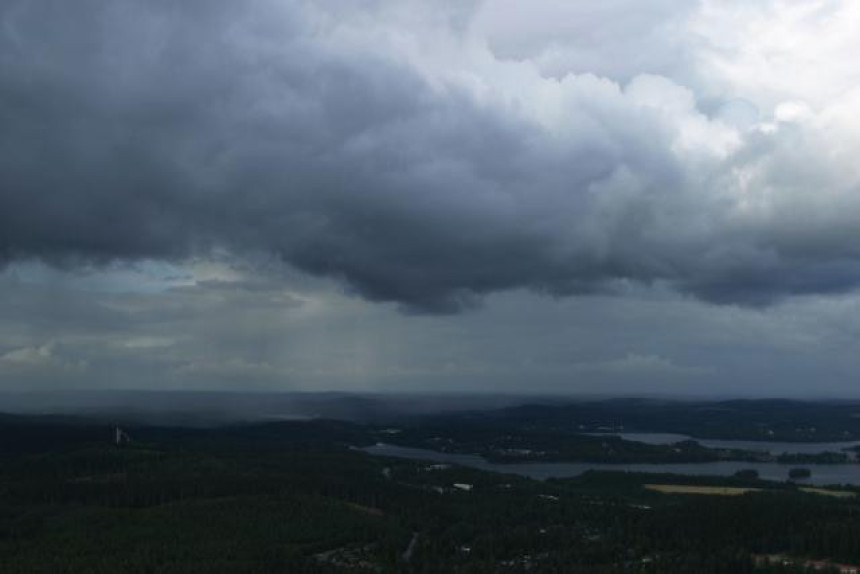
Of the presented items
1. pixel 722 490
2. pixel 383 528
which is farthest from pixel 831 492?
pixel 383 528

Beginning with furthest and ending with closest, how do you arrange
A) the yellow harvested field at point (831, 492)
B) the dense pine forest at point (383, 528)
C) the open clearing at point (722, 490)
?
the open clearing at point (722, 490), the yellow harvested field at point (831, 492), the dense pine forest at point (383, 528)

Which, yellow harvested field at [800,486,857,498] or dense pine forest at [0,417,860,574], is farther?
yellow harvested field at [800,486,857,498]

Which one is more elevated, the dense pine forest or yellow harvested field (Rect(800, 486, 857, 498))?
the dense pine forest

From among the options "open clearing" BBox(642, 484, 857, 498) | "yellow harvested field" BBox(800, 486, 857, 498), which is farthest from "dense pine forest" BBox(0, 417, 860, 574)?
"open clearing" BBox(642, 484, 857, 498)

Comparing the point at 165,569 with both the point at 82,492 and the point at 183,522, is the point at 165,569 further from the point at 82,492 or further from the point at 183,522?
the point at 82,492

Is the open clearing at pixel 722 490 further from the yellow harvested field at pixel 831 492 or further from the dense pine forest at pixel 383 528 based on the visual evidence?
the dense pine forest at pixel 383 528

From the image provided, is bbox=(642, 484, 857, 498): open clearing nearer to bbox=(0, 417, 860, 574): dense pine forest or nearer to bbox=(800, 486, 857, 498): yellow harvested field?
bbox=(800, 486, 857, 498): yellow harvested field

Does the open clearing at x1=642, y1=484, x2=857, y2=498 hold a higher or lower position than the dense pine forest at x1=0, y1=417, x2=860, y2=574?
lower

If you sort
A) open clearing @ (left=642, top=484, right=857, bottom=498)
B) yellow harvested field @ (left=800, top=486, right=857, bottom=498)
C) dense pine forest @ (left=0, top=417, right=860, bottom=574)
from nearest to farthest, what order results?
dense pine forest @ (left=0, top=417, right=860, bottom=574) < yellow harvested field @ (left=800, top=486, right=857, bottom=498) < open clearing @ (left=642, top=484, right=857, bottom=498)

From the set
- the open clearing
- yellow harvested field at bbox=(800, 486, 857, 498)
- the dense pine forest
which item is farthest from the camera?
the open clearing

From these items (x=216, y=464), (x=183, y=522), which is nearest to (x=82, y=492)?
(x=216, y=464)

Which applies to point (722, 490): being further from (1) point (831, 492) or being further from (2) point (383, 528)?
(2) point (383, 528)

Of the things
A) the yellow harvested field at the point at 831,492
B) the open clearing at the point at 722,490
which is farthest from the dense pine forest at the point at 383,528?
the open clearing at the point at 722,490
